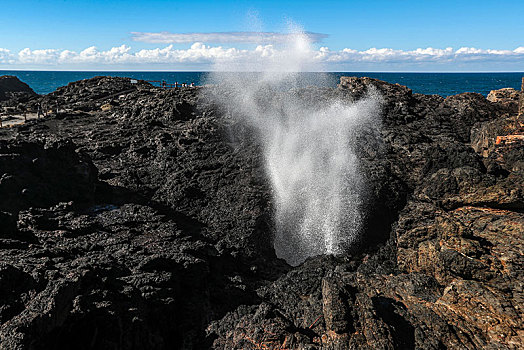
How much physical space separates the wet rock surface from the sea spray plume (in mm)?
915

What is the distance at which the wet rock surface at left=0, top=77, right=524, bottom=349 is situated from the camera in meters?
9.70

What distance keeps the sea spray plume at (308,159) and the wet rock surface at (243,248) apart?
915mm

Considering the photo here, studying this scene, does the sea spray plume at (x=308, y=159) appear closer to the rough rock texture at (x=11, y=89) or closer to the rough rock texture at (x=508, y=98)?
the rough rock texture at (x=508, y=98)

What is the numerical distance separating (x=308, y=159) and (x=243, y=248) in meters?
8.05

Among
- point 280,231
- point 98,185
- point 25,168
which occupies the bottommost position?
Answer: point 280,231

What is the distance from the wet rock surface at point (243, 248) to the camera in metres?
9.70

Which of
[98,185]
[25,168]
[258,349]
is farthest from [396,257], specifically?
[25,168]

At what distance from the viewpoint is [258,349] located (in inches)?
387

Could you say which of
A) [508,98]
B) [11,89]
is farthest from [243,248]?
[11,89]

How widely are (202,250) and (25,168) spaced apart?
929 centimetres

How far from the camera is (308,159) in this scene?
72.8 ft

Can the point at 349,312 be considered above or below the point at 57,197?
below

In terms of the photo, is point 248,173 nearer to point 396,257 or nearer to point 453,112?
point 396,257

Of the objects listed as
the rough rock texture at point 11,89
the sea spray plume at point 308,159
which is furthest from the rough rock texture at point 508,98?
the rough rock texture at point 11,89
